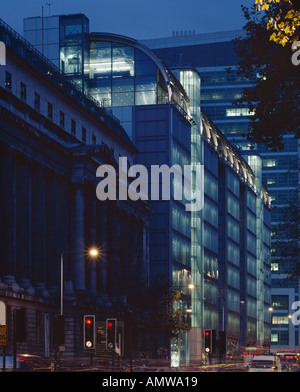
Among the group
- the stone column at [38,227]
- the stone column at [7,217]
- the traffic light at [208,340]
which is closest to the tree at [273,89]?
the traffic light at [208,340]

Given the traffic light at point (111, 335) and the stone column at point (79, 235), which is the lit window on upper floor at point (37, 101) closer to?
the stone column at point (79, 235)

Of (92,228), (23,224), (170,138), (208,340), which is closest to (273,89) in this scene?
(208,340)

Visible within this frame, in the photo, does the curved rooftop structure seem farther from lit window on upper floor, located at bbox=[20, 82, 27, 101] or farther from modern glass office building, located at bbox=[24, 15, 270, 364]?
lit window on upper floor, located at bbox=[20, 82, 27, 101]

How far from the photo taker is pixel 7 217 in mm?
78625

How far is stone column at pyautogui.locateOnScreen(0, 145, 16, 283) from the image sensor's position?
3083 inches

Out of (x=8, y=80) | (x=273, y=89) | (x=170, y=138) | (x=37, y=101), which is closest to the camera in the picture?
(x=273, y=89)

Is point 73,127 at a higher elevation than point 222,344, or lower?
higher

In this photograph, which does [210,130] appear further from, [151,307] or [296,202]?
[296,202]

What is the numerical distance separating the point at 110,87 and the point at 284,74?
91952 millimetres

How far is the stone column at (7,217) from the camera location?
257ft

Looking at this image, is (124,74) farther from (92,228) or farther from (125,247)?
(92,228)

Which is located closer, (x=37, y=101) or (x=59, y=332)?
(x=59, y=332)

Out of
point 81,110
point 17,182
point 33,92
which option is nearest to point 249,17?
point 17,182

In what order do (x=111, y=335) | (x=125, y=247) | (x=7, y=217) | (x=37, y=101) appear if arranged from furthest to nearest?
(x=125, y=247) < (x=37, y=101) < (x=7, y=217) < (x=111, y=335)
